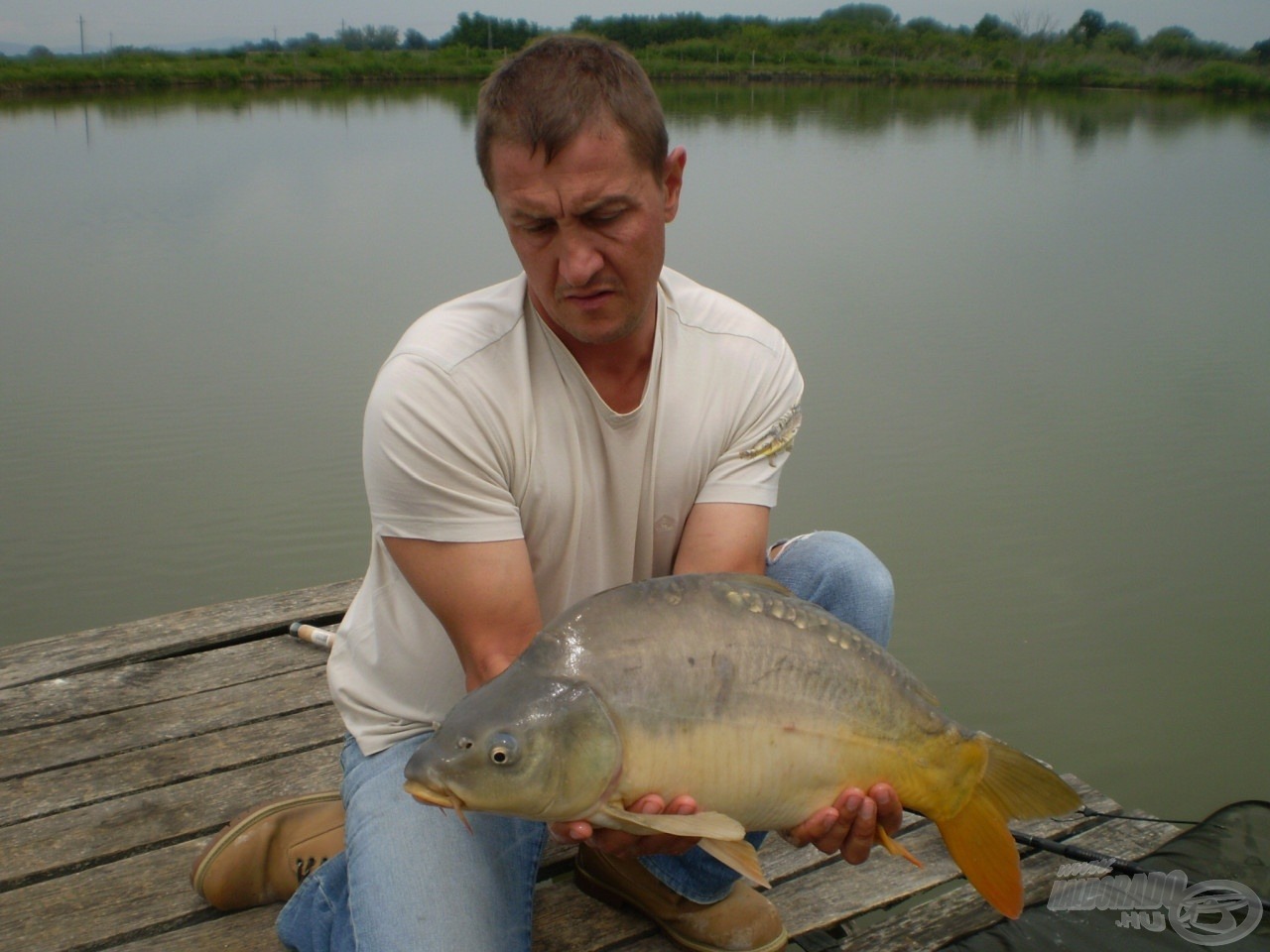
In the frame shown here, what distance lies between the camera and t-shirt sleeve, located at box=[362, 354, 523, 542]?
1.76 m

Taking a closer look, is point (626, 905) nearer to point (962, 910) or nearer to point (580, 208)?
point (962, 910)

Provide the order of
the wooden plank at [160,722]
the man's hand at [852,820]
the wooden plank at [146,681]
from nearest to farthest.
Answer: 1. the man's hand at [852,820]
2. the wooden plank at [160,722]
3. the wooden plank at [146,681]

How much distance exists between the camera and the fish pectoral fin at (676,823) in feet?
4.71

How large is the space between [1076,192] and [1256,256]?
3.79m

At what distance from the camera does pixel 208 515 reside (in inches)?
203

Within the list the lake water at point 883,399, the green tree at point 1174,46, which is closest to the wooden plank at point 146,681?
the lake water at point 883,399

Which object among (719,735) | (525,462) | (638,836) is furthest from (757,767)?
(525,462)

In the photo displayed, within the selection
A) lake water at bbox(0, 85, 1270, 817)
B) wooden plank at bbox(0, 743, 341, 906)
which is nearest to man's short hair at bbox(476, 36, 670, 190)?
wooden plank at bbox(0, 743, 341, 906)

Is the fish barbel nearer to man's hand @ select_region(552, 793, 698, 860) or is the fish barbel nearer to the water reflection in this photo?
man's hand @ select_region(552, 793, 698, 860)

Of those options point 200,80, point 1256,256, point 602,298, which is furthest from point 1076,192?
point 200,80

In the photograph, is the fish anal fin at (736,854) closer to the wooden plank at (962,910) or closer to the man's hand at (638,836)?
the man's hand at (638,836)

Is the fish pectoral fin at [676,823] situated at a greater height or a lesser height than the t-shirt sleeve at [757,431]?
lesser

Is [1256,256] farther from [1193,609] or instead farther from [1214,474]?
[1193,609]

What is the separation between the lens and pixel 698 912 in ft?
6.46
